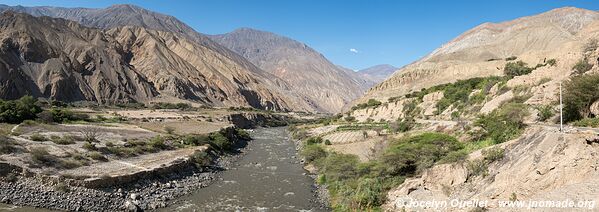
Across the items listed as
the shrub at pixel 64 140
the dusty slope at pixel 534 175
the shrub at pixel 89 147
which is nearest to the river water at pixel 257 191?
the dusty slope at pixel 534 175

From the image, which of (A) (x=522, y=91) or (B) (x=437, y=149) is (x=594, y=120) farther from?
(A) (x=522, y=91)

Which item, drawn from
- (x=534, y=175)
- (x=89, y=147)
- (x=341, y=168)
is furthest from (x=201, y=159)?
(x=534, y=175)

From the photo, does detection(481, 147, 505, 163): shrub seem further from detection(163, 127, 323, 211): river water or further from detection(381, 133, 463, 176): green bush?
detection(163, 127, 323, 211): river water

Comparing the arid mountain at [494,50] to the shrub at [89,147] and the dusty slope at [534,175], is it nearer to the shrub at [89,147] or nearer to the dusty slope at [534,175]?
the dusty slope at [534,175]

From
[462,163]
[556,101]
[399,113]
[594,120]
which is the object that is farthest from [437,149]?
[399,113]

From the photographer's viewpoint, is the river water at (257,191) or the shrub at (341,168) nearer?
the river water at (257,191)
